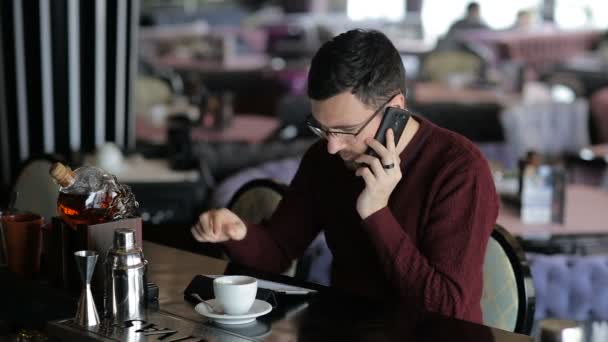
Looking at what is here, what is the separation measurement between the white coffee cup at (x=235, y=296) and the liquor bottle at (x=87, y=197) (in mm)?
281

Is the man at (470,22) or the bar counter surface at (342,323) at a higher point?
the man at (470,22)

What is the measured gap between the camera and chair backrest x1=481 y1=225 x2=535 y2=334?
2037mm

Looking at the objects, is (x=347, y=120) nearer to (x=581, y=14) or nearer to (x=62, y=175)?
(x=62, y=175)

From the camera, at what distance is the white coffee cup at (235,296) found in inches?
61.9

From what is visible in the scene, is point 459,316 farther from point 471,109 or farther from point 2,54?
point 471,109

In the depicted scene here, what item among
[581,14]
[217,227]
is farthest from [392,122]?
[581,14]

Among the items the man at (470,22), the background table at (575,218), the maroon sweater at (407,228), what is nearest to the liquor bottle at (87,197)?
the maroon sweater at (407,228)

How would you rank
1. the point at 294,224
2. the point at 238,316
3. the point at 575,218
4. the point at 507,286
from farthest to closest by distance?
the point at 575,218 < the point at 294,224 < the point at 507,286 < the point at 238,316

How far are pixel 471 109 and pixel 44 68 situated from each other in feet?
9.07

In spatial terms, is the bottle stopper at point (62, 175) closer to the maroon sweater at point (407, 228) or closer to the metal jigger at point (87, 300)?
the metal jigger at point (87, 300)

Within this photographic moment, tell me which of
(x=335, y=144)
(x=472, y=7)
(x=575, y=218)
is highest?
(x=472, y=7)

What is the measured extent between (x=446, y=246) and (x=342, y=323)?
354 mm

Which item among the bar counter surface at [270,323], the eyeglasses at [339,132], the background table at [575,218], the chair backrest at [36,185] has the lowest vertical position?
the background table at [575,218]

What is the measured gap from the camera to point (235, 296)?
1.57 metres
